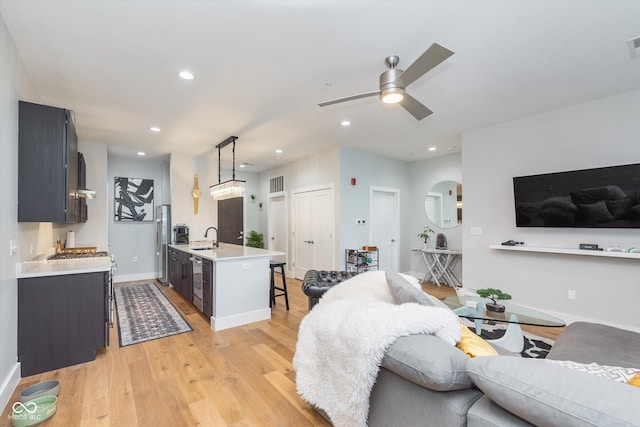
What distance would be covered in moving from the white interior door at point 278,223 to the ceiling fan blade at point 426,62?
201 inches

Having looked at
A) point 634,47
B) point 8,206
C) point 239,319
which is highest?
point 634,47

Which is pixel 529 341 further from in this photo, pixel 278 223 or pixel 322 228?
pixel 278 223

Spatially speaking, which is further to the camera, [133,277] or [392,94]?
[133,277]

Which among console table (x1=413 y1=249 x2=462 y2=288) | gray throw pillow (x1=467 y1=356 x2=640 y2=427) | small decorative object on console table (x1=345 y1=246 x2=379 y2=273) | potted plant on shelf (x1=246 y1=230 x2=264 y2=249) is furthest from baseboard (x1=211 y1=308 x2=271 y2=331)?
console table (x1=413 y1=249 x2=462 y2=288)

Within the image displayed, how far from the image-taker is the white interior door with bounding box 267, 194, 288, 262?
23.3ft

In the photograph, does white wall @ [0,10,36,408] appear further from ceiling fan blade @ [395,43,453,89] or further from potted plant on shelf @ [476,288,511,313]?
potted plant on shelf @ [476,288,511,313]

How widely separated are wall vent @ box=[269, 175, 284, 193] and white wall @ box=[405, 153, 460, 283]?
10.1ft

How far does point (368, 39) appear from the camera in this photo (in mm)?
2266

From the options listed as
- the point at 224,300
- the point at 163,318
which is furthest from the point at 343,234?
the point at 163,318

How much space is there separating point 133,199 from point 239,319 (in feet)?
14.5

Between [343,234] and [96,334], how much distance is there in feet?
12.4

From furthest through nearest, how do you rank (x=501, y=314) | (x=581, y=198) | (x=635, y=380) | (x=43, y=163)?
(x=581, y=198) → (x=501, y=314) → (x=43, y=163) → (x=635, y=380)

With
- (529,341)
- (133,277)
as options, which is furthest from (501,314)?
(133,277)

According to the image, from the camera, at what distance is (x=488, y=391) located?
101 centimetres
